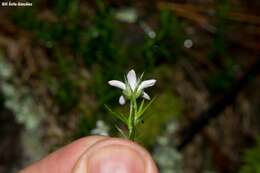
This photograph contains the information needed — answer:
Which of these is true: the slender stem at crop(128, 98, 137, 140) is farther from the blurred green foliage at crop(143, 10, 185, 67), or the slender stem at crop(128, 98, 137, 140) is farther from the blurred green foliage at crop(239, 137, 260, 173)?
the blurred green foliage at crop(239, 137, 260, 173)

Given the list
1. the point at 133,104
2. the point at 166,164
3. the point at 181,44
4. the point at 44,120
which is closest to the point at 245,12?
the point at 181,44

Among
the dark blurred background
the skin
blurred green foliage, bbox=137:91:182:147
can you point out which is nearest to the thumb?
the skin

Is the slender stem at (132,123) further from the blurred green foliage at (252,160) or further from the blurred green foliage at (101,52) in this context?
the blurred green foliage at (252,160)

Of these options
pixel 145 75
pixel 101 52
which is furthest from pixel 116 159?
pixel 101 52

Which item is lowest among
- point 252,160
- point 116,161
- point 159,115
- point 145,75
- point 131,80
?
point 252,160

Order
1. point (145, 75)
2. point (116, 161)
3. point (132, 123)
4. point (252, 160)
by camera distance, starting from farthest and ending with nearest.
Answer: point (252, 160) → point (145, 75) → point (132, 123) → point (116, 161)

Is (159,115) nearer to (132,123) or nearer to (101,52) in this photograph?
(101,52)

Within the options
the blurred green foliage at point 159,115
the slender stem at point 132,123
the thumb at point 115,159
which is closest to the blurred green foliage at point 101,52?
the blurred green foliage at point 159,115
